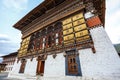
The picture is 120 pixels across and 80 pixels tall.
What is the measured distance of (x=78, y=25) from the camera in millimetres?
7195

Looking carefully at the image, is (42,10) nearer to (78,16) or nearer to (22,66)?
(78,16)

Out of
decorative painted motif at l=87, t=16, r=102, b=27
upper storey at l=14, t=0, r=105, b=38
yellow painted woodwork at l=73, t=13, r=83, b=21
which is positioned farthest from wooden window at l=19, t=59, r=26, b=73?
decorative painted motif at l=87, t=16, r=102, b=27

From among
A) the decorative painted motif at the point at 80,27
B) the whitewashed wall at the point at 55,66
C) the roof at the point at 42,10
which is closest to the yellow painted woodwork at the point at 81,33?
the decorative painted motif at the point at 80,27

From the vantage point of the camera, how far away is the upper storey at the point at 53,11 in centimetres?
775

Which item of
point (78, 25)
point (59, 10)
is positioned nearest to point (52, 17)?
point (59, 10)

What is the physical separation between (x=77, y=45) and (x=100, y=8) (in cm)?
512

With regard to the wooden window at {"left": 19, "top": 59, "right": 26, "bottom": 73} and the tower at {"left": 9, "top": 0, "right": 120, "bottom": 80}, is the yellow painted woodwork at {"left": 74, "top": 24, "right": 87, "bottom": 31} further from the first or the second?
the wooden window at {"left": 19, "top": 59, "right": 26, "bottom": 73}

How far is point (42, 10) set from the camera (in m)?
11.1

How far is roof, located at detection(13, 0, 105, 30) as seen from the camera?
27.2 feet

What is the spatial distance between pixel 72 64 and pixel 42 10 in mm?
8435

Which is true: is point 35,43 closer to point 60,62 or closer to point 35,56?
point 35,56

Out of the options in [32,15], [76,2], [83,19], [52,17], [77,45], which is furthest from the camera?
[32,15]

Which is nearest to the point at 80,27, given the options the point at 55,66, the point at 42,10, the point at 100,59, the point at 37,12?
the point at 100,59

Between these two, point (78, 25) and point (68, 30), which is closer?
point (78, 25)
